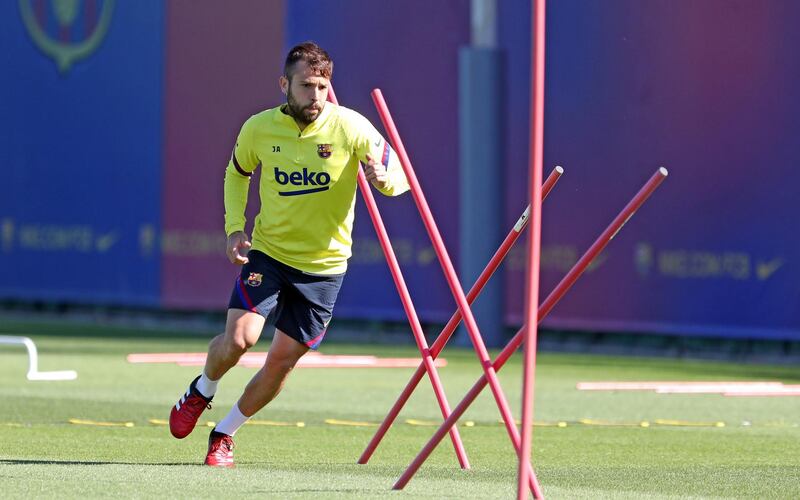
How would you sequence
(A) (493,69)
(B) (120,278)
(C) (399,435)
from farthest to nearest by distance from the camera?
(B) (120,278) < (A) (493,69) < (C) (399,435)

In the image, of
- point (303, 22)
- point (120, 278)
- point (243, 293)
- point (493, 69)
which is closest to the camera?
point (243, 293)

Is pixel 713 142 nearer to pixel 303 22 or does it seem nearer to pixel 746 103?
pixel 746 103

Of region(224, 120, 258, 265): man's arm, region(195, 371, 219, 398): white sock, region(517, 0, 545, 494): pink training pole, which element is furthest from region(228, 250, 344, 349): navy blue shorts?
region(517, 0, 545, 494): pink training pole

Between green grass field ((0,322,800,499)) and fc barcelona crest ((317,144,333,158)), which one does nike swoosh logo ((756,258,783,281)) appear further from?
fc barcelona crest ((317,144,333,158))

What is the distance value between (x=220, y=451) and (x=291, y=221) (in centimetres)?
104

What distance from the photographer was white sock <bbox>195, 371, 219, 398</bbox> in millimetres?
7949

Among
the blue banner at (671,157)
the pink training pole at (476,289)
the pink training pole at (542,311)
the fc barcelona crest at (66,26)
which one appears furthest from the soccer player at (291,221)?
the fc barcelona crest at (66,26)

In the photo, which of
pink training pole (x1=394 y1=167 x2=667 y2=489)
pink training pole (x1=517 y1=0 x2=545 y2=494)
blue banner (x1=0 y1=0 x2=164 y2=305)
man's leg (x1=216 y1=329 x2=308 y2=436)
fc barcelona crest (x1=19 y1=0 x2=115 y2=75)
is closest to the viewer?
pink training pole (x1=517 y1=0 x2=545 y2=494)

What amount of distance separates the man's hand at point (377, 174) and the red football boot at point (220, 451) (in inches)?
52.2

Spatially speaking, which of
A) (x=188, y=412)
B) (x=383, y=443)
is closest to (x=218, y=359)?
(x=188, y=412)

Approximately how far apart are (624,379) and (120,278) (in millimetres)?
9743

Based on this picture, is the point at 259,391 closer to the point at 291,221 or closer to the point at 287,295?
the point at 287,295

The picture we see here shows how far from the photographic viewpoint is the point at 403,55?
1945cm

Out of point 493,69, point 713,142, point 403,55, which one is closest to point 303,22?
point 403,55
